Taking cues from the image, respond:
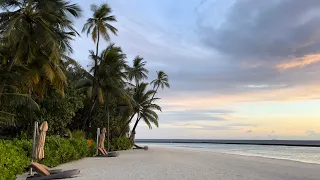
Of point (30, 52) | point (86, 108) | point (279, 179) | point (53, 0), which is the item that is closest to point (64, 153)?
point (30, 52)

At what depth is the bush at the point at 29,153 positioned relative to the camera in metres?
8.22

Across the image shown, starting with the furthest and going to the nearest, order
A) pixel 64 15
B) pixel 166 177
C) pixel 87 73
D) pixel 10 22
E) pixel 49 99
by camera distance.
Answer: pixel 87 73
pixel 49 99
pixel 64 15
pixel 10 22
pixel 166 177

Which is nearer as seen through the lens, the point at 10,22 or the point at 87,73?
the point at 10,22

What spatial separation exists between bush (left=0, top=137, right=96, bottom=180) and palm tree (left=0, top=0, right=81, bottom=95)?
3648 millimetres

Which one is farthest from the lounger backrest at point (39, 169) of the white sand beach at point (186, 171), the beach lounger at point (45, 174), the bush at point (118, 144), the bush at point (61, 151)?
the bush at point (118, 144)

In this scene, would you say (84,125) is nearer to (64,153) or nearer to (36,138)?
(64,153)

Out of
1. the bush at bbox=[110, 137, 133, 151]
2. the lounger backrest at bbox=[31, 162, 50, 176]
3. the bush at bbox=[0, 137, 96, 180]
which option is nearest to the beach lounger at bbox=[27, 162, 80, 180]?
the lounger backrest at bbox=[31, 162, 50, 176]

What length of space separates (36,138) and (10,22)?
6.25 metres

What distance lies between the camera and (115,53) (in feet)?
97.9

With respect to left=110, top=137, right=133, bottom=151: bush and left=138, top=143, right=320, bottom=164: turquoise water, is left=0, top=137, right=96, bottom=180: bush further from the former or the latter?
left=138, top=143, right=320, bottom=164: turquoise water

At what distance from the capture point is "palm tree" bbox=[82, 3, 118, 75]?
29.7 metres

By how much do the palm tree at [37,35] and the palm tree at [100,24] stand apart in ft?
37.7

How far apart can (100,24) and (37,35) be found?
45.0 ft

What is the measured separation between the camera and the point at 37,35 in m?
16.4
